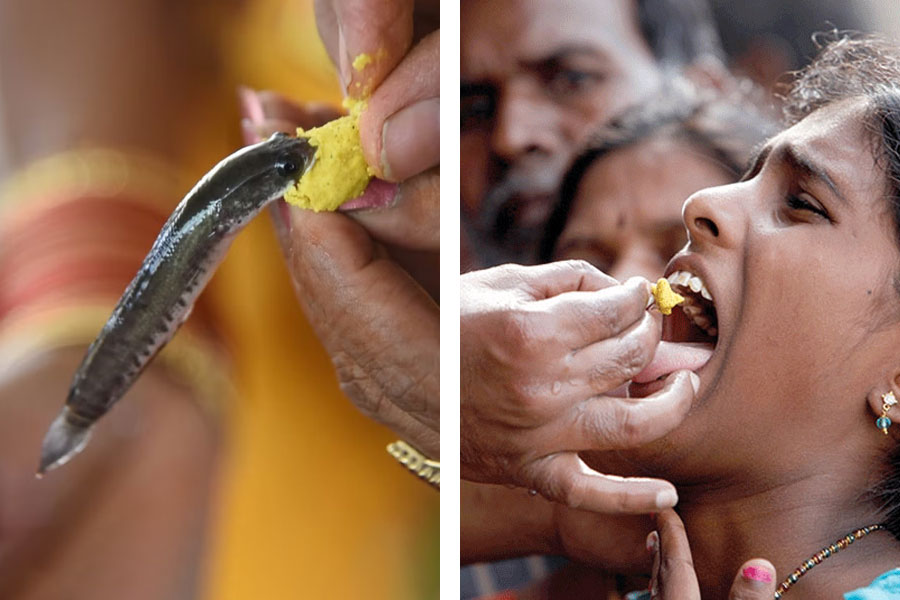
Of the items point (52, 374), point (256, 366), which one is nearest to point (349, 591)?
point (256, 366)

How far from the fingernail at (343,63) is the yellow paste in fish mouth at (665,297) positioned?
0.46 metres

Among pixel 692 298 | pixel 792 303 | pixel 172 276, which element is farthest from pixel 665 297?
pixel 172 276

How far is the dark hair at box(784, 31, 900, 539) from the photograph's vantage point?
98cm

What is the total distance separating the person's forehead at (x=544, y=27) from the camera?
109 cm

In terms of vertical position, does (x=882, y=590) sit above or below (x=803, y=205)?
below

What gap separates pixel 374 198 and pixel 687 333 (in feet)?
1.40

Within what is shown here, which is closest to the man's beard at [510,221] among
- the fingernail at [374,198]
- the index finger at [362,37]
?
the fingernail at [374,198]

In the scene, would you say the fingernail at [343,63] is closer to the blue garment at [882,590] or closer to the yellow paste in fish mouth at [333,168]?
the yellow paste in fish mouth at [333,168]

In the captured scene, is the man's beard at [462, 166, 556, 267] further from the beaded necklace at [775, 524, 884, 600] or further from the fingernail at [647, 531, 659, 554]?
the beaded necklace at [775, 524, 884, 600]

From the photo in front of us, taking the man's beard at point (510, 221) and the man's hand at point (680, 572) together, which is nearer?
the man's hand at point (680, 572)

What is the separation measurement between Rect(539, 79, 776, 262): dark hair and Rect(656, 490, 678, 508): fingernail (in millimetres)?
358

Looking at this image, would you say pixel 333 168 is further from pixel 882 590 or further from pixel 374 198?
pixel 882 590

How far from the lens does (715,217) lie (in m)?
1.04

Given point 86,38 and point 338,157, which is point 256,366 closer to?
point 338,157
